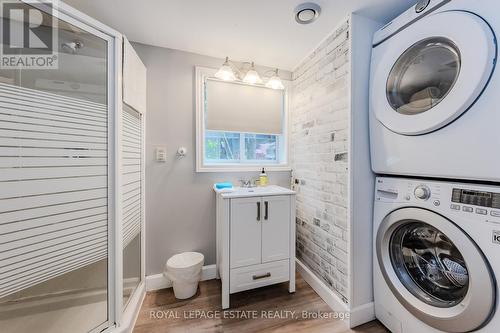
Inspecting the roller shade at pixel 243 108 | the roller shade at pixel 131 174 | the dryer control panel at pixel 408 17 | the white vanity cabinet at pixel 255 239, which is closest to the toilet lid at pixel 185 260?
the white vanity cabinet at pixel 255 239

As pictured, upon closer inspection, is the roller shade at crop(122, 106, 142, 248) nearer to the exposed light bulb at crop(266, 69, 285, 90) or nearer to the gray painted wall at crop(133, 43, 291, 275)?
the gray painted wall at crop(133, 43, 291, 275)

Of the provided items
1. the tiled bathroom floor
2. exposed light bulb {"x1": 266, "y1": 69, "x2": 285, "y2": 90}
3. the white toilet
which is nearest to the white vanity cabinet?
the tiled bathroom floor

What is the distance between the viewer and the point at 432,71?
104 centimetres

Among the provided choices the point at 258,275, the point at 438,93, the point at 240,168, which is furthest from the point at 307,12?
the point at 258,275

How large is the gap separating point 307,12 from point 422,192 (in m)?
1.33

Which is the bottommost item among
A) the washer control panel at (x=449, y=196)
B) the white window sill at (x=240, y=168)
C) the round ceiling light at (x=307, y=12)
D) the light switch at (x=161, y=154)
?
the washer control panel at (x=449, y=196)

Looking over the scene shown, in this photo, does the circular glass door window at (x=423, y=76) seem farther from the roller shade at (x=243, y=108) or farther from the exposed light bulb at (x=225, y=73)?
the exposed light bulb at (x=225, y=73)

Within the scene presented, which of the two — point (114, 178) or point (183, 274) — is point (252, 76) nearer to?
point (114, 178)

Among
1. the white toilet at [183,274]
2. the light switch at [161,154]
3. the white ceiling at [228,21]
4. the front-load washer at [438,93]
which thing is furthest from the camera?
the light switch at [161,154]

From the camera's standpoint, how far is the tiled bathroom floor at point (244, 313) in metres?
1.33

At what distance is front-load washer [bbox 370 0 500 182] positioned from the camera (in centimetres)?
81

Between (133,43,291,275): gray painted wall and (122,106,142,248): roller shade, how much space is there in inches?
5.0

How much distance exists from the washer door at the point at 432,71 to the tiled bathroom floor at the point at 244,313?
142 cm

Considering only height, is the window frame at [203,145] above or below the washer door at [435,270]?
above
